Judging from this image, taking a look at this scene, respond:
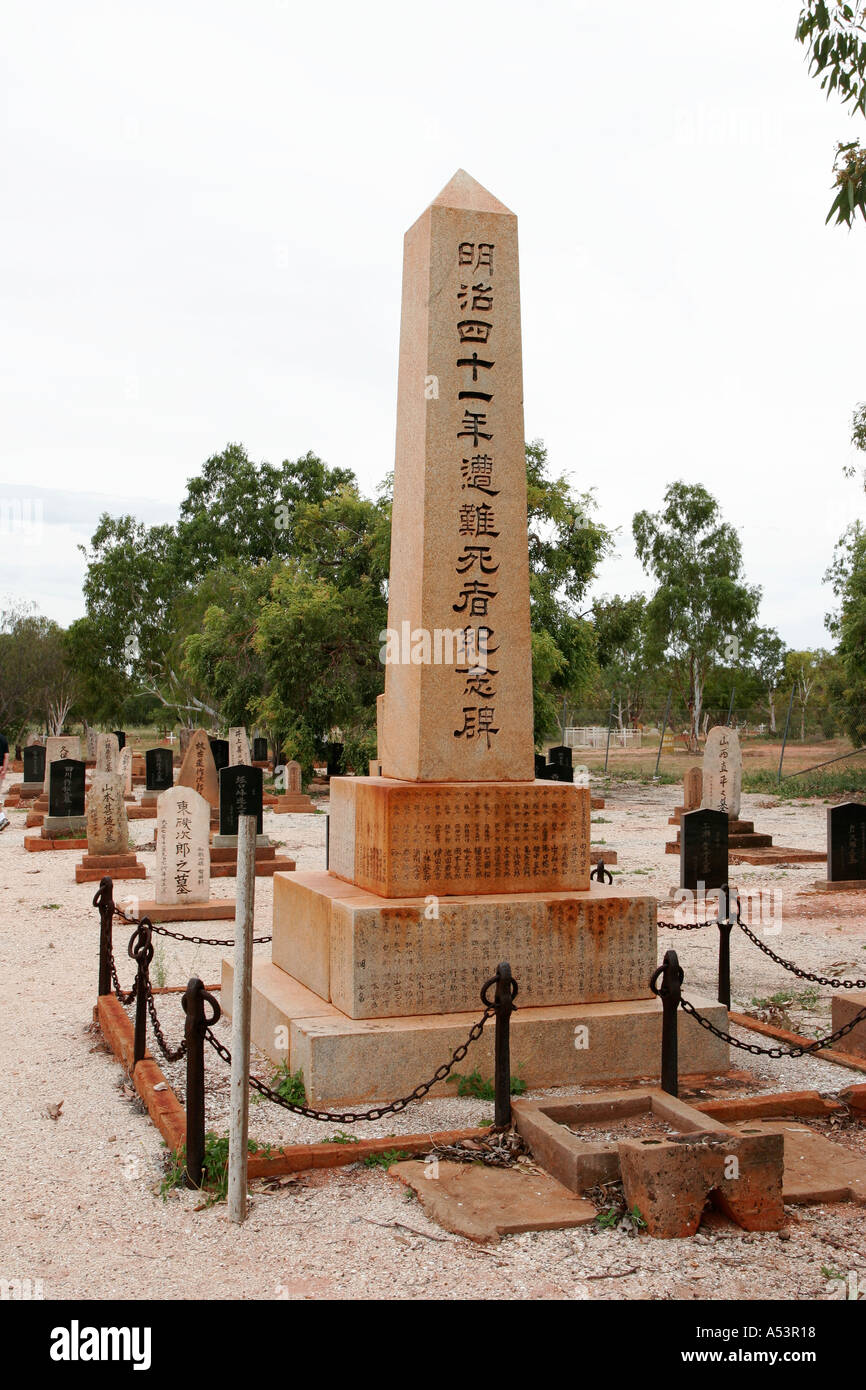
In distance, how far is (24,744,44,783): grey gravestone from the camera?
25.1 meters

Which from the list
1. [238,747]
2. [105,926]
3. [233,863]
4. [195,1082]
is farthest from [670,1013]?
[238,747]

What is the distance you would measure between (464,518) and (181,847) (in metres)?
6.04

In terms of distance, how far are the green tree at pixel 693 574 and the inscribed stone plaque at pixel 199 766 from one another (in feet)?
77.6

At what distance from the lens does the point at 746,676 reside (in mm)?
55406

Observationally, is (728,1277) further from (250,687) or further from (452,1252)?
(250,687)

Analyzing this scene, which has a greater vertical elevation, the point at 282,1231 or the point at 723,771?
the point at 723,771

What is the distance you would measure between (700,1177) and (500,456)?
12.7ft

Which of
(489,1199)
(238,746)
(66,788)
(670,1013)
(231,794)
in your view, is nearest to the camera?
(489,1199)

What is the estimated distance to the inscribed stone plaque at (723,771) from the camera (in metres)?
16.9

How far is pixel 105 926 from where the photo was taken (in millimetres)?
6773

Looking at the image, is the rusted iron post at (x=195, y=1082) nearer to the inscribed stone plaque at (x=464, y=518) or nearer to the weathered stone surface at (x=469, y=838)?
the weathered stone surface at (x=469, y=838)

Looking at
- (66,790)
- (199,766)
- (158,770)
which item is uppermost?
(199,766)

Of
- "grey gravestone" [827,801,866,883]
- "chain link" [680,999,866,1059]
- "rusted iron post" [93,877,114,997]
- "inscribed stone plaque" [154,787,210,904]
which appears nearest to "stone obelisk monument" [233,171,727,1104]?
"chain link" [680,999,866,1059]

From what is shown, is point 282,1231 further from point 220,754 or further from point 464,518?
point 220,754
